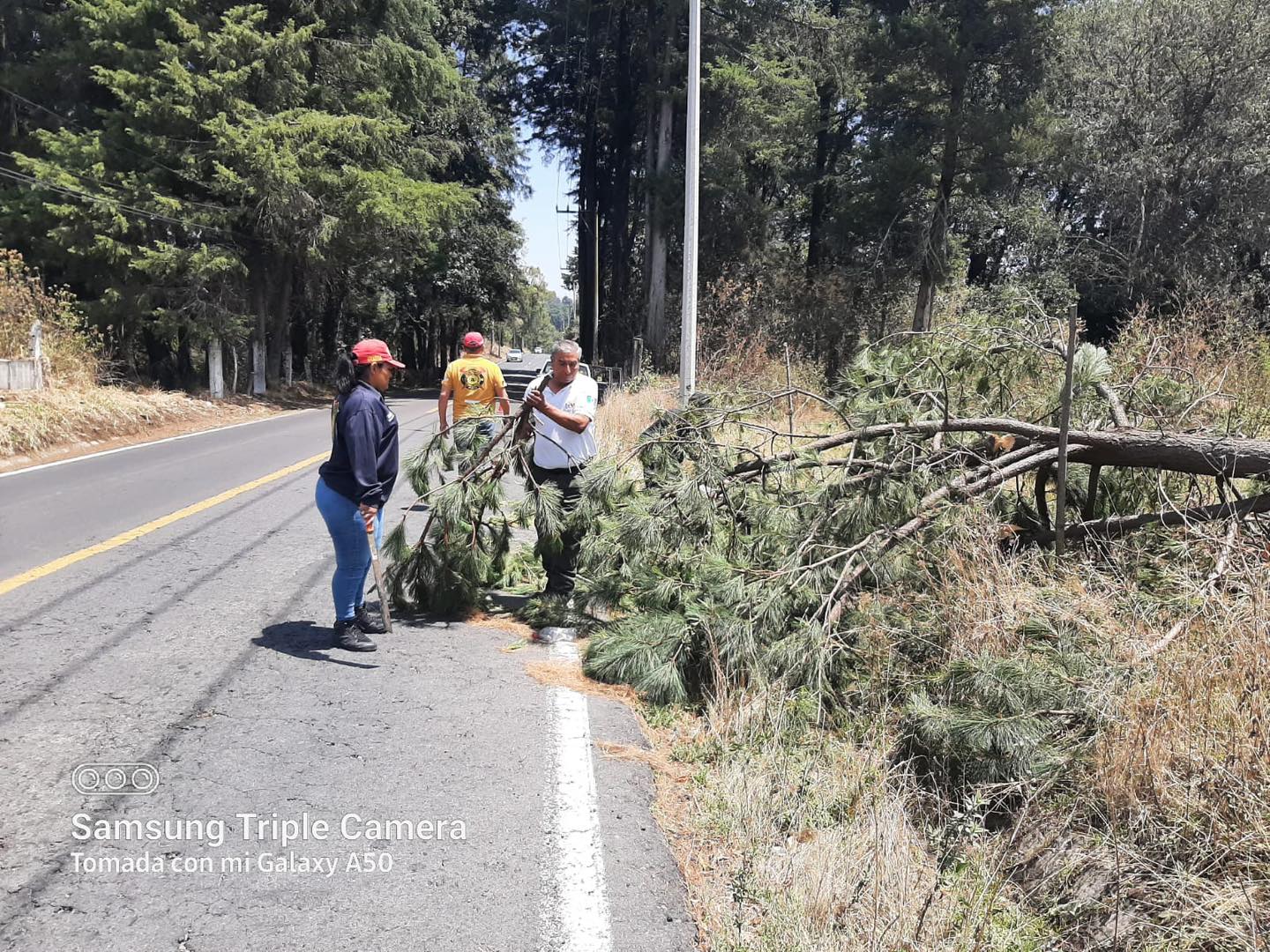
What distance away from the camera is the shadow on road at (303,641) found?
16.1 ft

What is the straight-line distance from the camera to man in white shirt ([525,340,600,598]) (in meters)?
5.66

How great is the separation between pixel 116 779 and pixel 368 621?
6.54ft

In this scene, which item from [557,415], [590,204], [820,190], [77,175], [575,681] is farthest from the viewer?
[590,204]

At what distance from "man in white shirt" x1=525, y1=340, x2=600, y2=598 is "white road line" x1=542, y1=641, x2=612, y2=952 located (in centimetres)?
154

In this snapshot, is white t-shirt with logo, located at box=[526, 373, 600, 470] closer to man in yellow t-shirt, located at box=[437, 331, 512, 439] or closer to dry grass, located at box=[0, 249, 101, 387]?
man in yellow t-shirt, located at box=[437, 331, 512, 439]

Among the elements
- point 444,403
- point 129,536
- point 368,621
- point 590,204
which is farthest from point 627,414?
point 590,204

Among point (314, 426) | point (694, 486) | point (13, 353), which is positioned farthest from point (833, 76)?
point (694, 486)

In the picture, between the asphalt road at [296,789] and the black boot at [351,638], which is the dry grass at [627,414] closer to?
the black boot at [351,638]

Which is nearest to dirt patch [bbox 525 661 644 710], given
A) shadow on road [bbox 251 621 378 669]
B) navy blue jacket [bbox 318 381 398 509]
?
shadow on road [bbox 251 621 378 669]

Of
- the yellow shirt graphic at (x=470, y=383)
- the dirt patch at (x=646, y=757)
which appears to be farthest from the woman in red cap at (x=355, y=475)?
the yellow shirt graphic at (x=470, y=383)

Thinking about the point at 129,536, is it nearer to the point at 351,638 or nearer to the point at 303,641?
the point at 303,641

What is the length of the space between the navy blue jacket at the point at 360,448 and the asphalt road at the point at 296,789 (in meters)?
0.94

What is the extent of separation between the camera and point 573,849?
318 centimetres

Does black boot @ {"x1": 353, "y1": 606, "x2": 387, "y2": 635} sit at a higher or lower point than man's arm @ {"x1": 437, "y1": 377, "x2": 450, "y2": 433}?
lower
